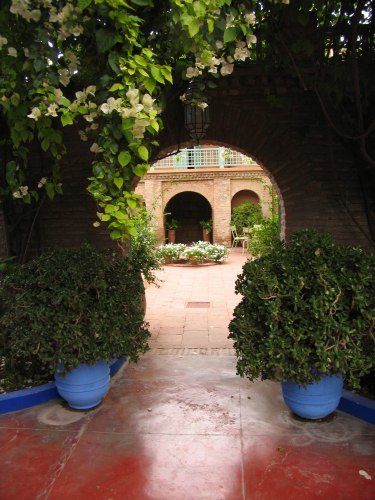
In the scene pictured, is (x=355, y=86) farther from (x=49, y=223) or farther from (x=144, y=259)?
(x=49, y=223)

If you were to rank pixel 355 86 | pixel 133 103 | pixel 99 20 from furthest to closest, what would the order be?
pixel 355 86
pixel 99 20
pixel 133 103

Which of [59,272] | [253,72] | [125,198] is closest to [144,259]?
[59,272]

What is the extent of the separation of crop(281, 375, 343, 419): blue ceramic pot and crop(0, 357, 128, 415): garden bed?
6.79 feet

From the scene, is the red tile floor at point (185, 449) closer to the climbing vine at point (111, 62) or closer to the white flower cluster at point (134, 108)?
the climbing vine at point (111, 62)

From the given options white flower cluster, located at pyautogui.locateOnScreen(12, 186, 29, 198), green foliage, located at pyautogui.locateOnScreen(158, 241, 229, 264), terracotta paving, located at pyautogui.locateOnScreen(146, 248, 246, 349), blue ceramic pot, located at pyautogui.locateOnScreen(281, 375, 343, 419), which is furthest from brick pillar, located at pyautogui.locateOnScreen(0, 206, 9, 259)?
green foliage, located at pyautogui.locateOnScreen(158, 241, 229, 264)

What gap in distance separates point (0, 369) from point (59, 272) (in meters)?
1.49

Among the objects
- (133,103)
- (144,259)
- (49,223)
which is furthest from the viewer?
(49,223)

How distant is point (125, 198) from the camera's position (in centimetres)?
262

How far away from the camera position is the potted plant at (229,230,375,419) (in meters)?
2.73

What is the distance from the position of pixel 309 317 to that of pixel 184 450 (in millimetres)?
1290

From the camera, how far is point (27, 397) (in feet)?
11.3

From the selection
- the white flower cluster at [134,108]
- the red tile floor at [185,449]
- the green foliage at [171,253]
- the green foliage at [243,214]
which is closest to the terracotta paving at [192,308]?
the green foliage at [171,253]

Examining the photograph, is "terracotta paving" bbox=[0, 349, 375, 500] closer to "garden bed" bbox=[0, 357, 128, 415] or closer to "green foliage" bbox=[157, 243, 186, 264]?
"garden bed" bbox=[0, 357, 128, 415]

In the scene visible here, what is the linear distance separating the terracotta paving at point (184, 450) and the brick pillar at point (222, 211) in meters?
13.5
